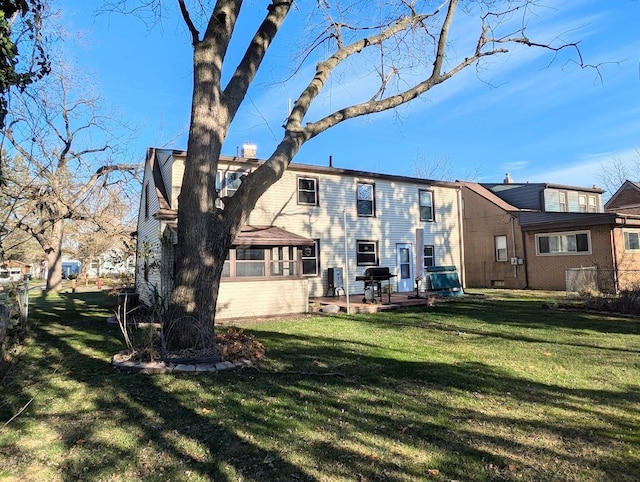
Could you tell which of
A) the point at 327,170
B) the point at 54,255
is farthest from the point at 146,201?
the point at 54,255

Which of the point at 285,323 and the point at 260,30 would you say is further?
the point at 285,323

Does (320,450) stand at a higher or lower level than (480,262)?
lower

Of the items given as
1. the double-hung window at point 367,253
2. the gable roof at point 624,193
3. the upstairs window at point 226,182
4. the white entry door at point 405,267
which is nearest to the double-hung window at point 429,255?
the white entry door at point 405,267

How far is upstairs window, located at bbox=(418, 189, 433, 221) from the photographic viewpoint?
19.2 m

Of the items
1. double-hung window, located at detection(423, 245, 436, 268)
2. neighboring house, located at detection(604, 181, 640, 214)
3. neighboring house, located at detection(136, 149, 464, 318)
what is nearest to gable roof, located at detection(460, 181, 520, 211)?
neighboring house, located at detection(136, 149, 464, 318)

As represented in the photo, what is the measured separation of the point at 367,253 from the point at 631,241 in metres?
12.1

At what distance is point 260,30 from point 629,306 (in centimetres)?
1125

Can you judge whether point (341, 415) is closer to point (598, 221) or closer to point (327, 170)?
point (327, 170)

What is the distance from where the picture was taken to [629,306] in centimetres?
1119

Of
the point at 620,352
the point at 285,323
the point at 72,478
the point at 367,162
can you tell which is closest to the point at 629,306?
the point at 620,352

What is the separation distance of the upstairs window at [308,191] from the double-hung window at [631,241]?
45.6 ft

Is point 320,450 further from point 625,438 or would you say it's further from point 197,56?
point 197,56

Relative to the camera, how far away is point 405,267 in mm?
18406

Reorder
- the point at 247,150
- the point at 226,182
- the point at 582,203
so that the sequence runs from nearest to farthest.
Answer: the point at 226,182 < the point at 247,150 < the point at 582,203
